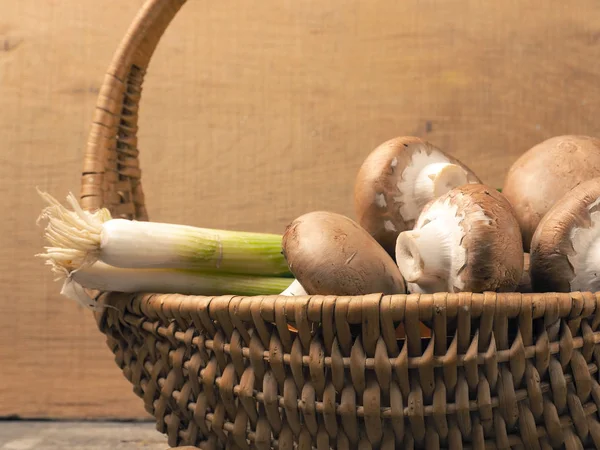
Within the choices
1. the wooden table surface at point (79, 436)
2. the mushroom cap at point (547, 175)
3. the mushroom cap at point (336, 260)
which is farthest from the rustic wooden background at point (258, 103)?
the mushroom cap at point (336, 260)

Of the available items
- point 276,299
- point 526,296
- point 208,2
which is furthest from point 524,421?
point 208,2

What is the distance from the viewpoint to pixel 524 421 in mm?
477

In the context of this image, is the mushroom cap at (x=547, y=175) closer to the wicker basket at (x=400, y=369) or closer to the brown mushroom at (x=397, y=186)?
the brown mushroom at (x=397, y=186)

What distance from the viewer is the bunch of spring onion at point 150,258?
64 centimetres

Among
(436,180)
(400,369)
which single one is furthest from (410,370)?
(436,180)

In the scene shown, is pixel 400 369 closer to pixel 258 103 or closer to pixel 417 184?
pixel 417 184

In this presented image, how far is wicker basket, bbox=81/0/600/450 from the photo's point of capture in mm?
454

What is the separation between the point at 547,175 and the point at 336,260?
0.90ft

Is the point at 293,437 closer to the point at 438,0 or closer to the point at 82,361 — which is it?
the point at 82,361

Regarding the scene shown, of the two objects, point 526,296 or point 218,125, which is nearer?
point 526,296

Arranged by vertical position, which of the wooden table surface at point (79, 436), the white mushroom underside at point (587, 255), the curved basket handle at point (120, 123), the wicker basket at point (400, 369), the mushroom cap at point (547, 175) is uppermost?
the curved basket handle at point (120, 123)

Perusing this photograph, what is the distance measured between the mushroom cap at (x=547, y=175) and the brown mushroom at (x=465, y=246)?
12 cm

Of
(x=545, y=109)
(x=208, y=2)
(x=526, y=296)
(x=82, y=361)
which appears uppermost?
(x=208, y=2)

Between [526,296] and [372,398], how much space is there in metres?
0.13
